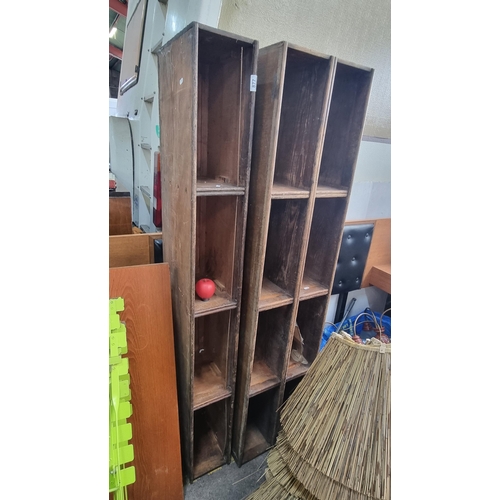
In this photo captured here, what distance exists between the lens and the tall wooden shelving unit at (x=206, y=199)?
1.00 metres

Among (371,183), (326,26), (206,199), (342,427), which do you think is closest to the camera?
(342,427)

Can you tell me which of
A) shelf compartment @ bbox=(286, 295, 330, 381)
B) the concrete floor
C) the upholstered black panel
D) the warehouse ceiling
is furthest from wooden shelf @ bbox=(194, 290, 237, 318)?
the warehouse ceiling

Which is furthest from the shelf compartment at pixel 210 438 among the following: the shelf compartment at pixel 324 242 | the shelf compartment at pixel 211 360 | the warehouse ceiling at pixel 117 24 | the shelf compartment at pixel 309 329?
the warehouse ceiling at pixel 117 24

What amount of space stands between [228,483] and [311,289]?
3.48 ft

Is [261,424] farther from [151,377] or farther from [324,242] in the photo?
[324,242]

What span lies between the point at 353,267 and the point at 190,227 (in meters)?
1.58

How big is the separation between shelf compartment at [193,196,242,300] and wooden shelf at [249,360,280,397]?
50cm

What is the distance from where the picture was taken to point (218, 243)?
1.33 metres

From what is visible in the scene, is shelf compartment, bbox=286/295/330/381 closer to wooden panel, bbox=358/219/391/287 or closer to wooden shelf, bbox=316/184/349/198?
wooden shelf, bbox=316/184/349/198

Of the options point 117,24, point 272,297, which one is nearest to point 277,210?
point 272,297

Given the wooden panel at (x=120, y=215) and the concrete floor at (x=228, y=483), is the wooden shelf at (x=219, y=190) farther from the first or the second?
the concrete floor at (x=228, y=483)

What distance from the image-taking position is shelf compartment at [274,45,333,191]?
111cm
